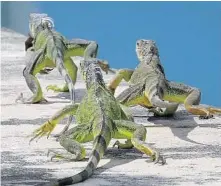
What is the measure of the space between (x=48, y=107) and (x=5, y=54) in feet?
8.97

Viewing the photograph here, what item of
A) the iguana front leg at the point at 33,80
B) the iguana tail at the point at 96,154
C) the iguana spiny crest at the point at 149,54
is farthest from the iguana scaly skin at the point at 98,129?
the iguana front leg at the point at 33,80

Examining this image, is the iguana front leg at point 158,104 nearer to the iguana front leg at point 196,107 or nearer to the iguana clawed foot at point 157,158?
the iguana front leg at point 196,107

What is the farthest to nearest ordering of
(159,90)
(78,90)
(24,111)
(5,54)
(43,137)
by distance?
(5,54) < (78,90) < (24,111) < (159,90) < (43,137)

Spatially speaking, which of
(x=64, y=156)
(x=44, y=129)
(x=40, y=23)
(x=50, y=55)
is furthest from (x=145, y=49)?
(x=64, y=156)

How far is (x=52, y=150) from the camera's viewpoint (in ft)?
14.4

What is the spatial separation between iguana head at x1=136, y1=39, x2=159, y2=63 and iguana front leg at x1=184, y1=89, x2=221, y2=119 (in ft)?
1.69

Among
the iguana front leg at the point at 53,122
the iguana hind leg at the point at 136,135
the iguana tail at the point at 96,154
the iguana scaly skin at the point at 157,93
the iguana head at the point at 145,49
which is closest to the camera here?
the iguana tail at the point at 96,154

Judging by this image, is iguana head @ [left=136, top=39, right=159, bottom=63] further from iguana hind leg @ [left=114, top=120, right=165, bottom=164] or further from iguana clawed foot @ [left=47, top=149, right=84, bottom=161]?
iguana clawed foot @ [left=47, top=149, right=84, bottom=161]

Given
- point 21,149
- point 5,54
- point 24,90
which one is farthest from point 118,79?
point 5,54

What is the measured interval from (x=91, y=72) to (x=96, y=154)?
85 cm

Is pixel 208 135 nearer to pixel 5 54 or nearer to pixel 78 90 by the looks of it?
pixel 78 90

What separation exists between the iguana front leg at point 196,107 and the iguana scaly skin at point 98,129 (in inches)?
35.0

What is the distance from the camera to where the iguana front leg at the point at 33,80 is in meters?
6.10

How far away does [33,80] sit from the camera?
20.3 feet
